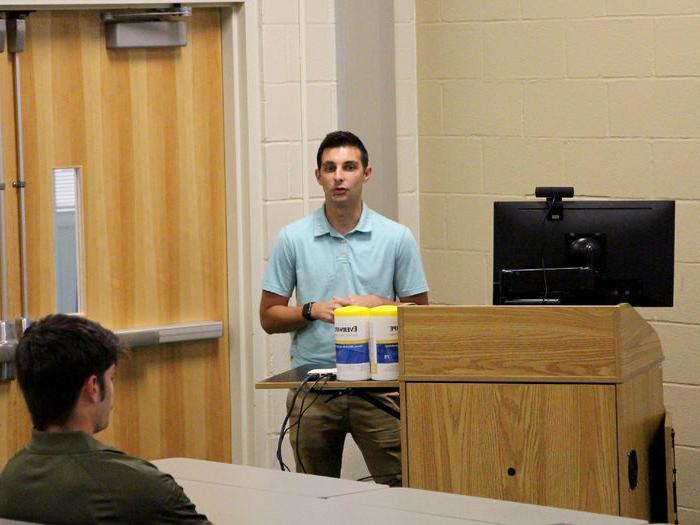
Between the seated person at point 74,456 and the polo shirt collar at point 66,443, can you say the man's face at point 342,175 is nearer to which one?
the seated person at point 74,456

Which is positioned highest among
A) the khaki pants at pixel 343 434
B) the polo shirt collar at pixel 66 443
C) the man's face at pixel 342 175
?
the man's face at pixel 342 175

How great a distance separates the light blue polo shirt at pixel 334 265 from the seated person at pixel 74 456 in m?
1.79

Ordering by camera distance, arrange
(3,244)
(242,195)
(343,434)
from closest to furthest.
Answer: (343,434) < (3,244) < (242,195)

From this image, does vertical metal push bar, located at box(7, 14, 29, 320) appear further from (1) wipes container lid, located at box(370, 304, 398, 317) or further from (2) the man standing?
(1) wipes container lid, located at box(370, 304, 398, 317)

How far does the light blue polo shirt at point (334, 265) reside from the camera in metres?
4.09

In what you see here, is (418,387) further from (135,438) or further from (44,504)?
(135,438)

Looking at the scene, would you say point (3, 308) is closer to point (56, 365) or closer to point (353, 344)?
point (353, 344)

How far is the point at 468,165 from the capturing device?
17.0 feet

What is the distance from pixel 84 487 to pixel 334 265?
198 cm

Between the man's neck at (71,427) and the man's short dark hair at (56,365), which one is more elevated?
the man's short dark hair at (56,365)

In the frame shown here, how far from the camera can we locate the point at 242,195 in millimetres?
4836

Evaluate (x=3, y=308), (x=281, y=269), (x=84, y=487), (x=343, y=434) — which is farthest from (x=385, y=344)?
(x=3, y=308)

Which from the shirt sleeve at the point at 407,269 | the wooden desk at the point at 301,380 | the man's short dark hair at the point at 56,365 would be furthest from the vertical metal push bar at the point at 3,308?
the man's short dark hair at the point at 56,365

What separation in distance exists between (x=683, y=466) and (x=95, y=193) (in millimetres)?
2420
